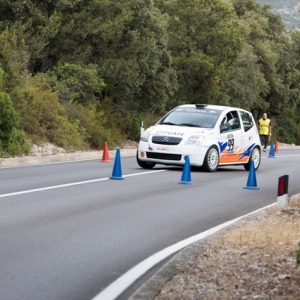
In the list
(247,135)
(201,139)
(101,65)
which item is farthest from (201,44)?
(201,139)

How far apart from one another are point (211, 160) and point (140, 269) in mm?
14102

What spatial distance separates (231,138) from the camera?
24.1 m

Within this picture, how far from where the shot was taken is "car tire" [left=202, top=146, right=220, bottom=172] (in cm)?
2294

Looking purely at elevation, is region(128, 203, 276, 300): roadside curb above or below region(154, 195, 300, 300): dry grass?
below

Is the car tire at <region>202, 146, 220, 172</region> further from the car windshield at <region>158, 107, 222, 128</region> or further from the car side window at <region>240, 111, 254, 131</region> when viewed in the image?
the car side window at <region>240, 111, 254, 131</region>

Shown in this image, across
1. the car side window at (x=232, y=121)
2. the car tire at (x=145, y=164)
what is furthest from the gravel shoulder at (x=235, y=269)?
the car side window at (x=232, y=121)

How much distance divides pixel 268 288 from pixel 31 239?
407 centimetres

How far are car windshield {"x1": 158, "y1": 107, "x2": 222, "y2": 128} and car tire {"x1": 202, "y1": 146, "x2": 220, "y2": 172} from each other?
2.58ft

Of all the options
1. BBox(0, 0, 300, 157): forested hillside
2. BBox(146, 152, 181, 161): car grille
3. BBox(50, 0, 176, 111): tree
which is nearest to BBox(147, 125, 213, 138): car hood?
BBox(146, 152, 181, 161): car grille

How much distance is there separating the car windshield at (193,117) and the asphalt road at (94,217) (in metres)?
1.28

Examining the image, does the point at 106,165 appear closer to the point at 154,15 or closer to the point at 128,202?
the point at 128,202

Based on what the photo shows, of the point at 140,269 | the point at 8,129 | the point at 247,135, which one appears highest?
the point at 247,135

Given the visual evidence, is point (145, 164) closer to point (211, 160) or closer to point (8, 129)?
point (211, 160)

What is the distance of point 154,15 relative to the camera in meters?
41.9
